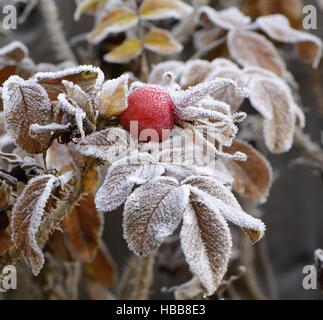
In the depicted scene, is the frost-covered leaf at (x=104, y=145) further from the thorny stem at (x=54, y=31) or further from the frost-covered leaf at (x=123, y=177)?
the thorny stem at (x=54, y=31)

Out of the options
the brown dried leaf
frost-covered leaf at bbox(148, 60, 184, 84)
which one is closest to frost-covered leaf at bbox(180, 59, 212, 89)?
frost-covered leaf at bbox(148, 60, 184, 84)

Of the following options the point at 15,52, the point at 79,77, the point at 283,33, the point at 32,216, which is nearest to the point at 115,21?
the point at 15,52

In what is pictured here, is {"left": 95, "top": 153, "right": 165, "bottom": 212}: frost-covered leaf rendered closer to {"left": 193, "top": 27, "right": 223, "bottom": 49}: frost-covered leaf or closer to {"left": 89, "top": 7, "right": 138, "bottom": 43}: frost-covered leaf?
{"left": 89, "top": 7, "right": 138, "bottom": 43}: frost-covered leaf

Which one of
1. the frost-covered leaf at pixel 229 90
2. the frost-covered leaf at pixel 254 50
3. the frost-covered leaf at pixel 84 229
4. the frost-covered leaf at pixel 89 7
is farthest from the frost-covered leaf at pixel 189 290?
the frost-covered leaf at pixel 89 7

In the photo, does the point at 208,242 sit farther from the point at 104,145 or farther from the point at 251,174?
the point at 251,174
